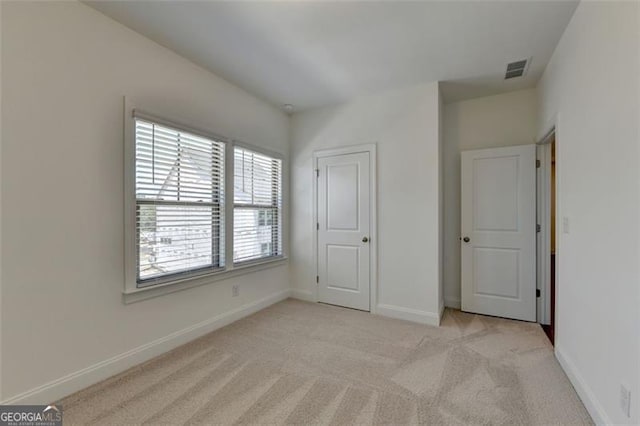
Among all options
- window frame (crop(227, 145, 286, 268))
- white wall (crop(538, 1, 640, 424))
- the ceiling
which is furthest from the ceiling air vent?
window frame (crop(227, 145, 286, 268))

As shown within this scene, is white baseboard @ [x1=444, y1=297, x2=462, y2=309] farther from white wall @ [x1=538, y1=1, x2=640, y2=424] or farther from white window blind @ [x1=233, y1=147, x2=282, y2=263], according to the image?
white window blind @ [x1=233, y1=147, x2=282, y2=263]

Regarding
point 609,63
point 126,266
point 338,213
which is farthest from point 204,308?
point 609,63

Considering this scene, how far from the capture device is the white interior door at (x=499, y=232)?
10.7ft

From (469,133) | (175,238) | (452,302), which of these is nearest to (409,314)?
(452,302)

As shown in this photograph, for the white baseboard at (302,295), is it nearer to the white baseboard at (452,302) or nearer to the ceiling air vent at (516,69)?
the white baseboard at (452,302)

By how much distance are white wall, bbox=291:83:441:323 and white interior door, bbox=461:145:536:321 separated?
0.66 m

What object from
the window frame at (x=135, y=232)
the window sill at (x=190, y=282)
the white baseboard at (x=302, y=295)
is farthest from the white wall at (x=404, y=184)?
the window sill at (x=190, y=282)

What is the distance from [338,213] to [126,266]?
2413 millimetres

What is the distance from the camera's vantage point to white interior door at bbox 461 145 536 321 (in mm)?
3262

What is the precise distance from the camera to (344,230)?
3.80 meters

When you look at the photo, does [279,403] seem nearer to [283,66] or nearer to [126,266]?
[126,266]

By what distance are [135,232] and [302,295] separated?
2409 millimetres

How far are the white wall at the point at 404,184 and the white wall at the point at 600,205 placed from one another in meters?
1.12

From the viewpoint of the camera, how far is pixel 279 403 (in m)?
1.87
